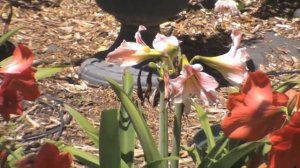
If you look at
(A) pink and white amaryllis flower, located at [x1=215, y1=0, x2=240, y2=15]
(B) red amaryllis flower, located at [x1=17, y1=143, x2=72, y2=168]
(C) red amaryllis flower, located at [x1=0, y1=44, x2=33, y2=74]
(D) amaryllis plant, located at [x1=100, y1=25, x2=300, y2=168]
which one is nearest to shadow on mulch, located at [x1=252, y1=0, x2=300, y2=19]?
(A) pink and white amaryllis flower, located at [x1=215, y1=0, x2=240, y2=15]

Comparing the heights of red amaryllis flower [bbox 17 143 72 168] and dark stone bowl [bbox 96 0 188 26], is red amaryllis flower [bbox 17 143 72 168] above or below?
above

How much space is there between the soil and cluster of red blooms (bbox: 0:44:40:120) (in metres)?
1.90

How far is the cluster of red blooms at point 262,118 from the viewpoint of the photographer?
1.36 meters

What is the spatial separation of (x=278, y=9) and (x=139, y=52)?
4.97 m

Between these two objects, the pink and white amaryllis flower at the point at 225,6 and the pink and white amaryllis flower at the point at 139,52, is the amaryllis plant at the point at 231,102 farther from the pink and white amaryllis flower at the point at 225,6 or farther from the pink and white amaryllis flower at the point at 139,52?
the pink and white amaryllis flower at the point at 225,6

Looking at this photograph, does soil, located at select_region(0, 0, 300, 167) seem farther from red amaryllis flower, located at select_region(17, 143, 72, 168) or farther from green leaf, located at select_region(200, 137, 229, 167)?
red amaryllis flower, located at select_region(17, 143, 72, 168)

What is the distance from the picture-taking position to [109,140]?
5.97ft

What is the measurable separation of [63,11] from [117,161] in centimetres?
439

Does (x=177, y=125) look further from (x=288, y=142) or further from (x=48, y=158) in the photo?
(x=288, y=142)

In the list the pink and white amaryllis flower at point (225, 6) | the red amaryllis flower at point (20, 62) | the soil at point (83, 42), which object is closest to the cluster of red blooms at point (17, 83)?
the red amaryllis flower at point (20, 62)

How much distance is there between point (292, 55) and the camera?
219 inches

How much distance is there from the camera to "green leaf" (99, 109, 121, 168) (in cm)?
171

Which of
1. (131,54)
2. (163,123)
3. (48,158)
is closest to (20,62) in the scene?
(48,158)

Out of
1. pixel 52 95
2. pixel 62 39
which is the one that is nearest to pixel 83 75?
pixel 52 95
